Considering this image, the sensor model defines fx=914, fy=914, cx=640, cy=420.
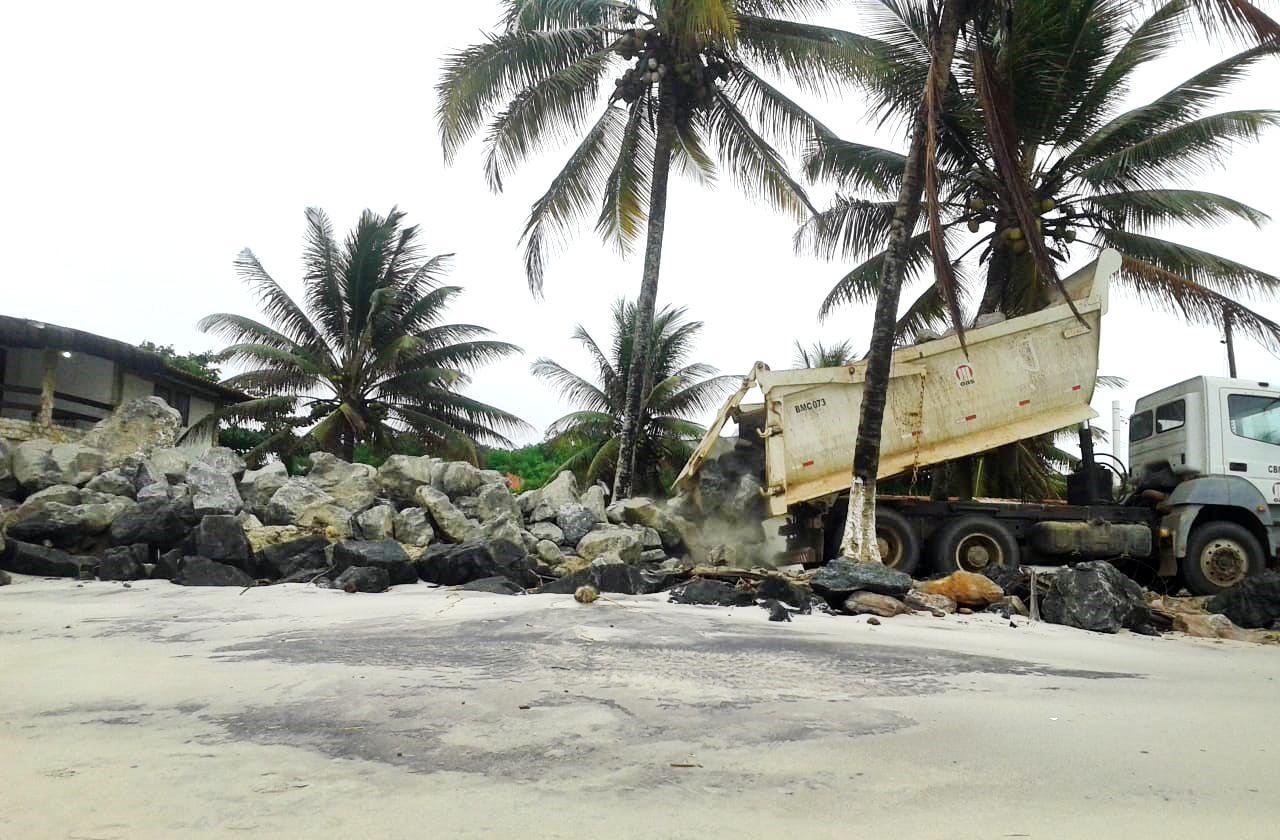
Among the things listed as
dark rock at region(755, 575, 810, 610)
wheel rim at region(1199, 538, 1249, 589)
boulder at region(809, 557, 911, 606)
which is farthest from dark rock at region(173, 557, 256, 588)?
wheel rim at region(1199, 538, 1249, 589)

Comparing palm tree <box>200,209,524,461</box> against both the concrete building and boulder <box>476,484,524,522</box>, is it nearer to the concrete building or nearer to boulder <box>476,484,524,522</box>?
the concrete building

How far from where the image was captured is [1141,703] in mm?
3453

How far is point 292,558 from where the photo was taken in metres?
8.05

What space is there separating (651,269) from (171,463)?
24.8 feet

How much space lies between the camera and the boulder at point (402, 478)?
10.2m

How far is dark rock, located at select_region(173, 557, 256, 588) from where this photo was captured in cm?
741

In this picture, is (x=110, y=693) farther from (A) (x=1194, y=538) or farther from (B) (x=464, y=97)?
(B) (x=464, y=97)

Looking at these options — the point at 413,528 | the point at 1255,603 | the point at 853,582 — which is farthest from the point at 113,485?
the point at 1255,603

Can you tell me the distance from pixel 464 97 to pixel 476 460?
29.1ft

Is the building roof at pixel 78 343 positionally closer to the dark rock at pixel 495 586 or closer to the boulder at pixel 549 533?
the boulder at pixel 549 533

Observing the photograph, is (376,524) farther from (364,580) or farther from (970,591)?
(970,591)

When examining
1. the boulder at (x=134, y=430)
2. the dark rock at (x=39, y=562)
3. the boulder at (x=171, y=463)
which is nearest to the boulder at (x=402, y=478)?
the boulder at (x=171, y=463)

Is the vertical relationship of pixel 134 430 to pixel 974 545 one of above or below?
above

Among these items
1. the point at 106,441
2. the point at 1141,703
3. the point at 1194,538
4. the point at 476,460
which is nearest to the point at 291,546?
the point at 106,441
